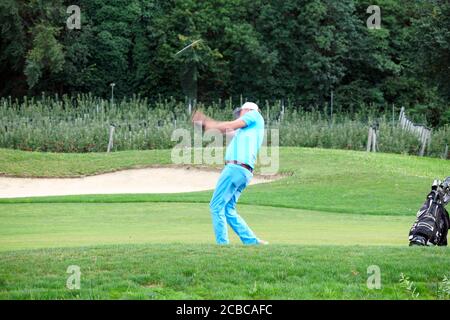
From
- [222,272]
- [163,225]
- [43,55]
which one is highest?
[43,55]

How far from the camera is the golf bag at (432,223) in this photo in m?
12.9

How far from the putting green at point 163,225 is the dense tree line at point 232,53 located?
1331 inches

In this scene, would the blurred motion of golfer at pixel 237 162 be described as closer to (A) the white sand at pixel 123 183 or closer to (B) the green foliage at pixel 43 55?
(A) the white sand at pixel 123 183

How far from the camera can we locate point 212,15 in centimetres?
5744

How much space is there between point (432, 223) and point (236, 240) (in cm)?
333

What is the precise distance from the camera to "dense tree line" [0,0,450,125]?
55.8 metres

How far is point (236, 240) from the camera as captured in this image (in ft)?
49.3

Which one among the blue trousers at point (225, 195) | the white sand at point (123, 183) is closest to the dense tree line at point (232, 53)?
the white sand at point (123, 183)

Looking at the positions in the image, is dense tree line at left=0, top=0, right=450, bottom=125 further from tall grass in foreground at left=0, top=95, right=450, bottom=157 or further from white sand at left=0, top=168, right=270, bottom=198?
white sand at left=0, top=168, right=270, bottom=198

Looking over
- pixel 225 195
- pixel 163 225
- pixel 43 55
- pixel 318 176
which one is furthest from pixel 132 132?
pixel 225 195

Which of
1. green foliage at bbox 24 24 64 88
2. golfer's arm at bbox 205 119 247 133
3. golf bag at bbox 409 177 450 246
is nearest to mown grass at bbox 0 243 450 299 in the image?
golf bag at bbox 409 177 450 246

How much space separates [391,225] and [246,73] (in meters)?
40.1

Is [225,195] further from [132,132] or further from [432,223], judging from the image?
[132,132]

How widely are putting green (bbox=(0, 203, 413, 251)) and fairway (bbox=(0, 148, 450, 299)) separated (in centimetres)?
2
